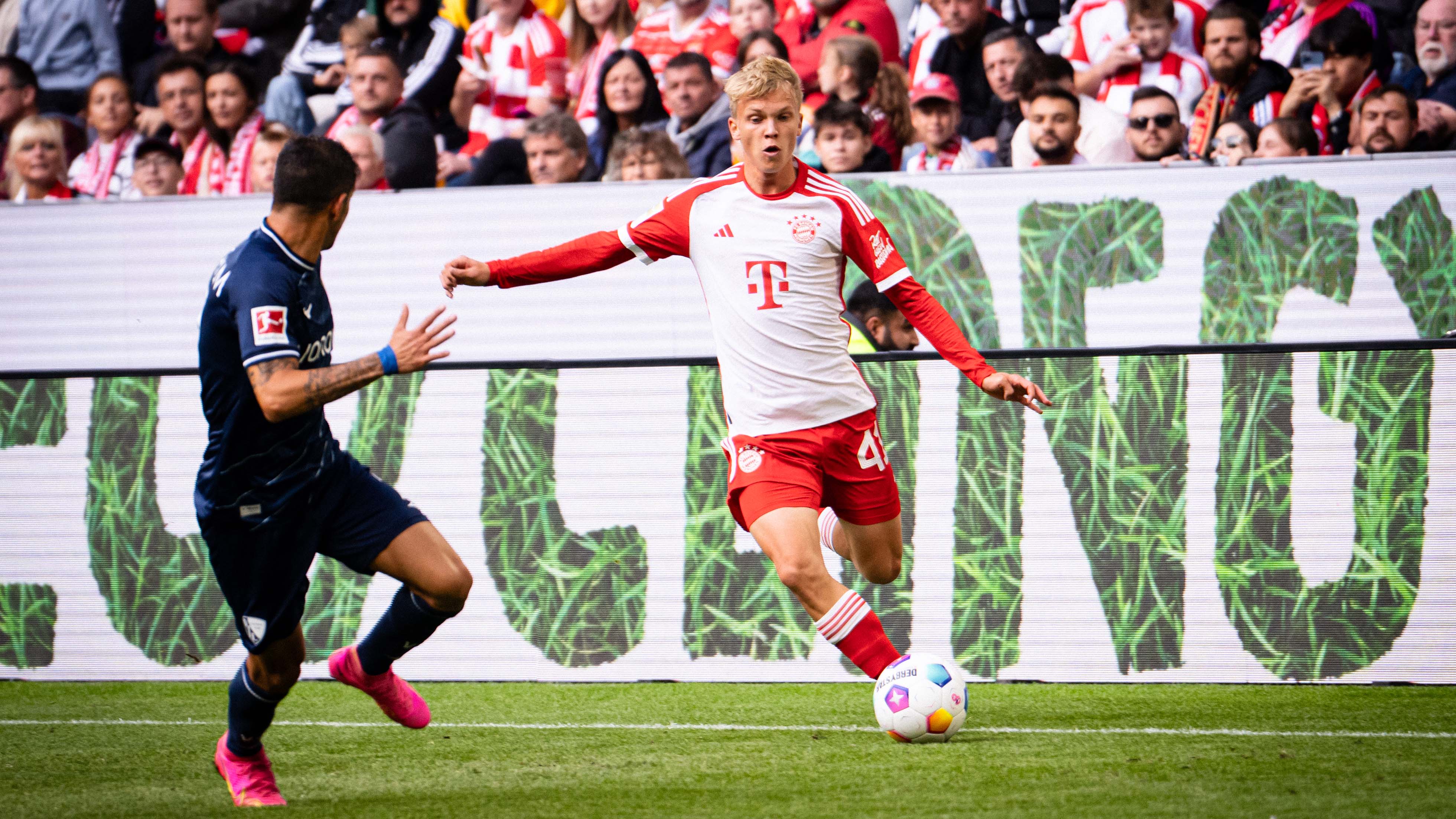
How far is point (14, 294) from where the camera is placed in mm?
9953

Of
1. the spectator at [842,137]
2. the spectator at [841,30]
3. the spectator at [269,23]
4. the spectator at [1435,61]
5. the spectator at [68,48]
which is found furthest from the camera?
the spectator at [269,23]

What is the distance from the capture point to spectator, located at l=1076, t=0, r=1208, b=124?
941cm

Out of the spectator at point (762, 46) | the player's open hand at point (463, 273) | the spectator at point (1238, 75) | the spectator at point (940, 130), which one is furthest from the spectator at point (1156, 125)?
the player's open hand at point (463, 273)

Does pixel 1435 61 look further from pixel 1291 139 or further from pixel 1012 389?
pixel 1012 389

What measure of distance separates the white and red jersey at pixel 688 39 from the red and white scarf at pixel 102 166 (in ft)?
13.1

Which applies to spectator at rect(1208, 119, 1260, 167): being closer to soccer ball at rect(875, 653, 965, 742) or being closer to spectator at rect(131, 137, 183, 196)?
soccer ball at rect(875, 653, 965, 742)

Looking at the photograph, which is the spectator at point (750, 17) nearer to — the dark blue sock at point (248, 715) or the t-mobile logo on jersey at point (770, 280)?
the t-mobile logo on jersey at point (770, 280)

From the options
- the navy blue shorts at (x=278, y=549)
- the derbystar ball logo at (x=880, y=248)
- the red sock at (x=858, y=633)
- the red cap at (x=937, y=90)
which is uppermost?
the red cap at (x=937, y=90)

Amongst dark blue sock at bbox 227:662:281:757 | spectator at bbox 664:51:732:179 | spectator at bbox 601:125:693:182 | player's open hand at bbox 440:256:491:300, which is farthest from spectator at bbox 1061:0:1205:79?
dark blue sock at bbox 227:662:281:757

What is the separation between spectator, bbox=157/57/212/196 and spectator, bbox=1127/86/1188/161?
21.7 feet

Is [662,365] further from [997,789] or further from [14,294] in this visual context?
[14,294]

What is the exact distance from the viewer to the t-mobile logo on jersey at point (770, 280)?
4977mm

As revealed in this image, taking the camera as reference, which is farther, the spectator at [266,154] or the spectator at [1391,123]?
the spectator at [266,154]

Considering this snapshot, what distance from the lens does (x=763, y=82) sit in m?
4.84
